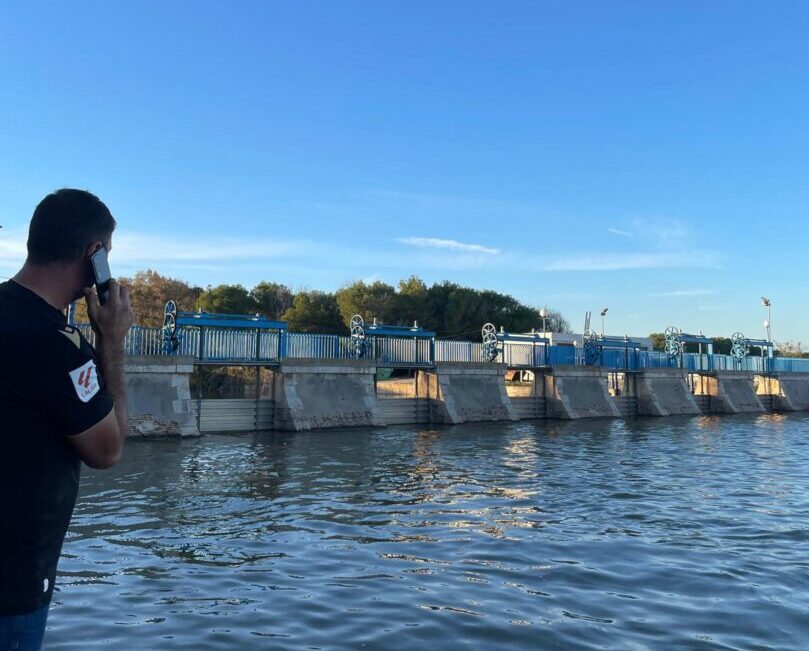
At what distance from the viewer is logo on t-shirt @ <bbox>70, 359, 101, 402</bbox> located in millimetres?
1987

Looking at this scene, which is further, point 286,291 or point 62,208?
point 286,291

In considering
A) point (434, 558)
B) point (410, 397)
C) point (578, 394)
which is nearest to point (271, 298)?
point (410, 397)

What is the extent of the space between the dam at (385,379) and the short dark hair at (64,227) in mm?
14172

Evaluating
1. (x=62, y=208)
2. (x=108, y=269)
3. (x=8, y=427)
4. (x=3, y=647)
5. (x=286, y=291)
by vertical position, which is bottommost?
(x=3, y=647)

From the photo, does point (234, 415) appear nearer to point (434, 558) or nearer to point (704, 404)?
point (434, 558)

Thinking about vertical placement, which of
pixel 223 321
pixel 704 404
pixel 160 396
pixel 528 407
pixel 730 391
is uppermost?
pixel 223 321

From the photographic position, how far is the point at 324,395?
24.1 metres

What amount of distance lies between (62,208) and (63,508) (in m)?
0.99

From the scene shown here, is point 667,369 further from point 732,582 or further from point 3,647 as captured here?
point 3,647

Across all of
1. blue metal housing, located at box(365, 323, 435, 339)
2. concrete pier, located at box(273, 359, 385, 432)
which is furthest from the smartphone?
blue metal housing, located at box(365, 323, 435, 339)

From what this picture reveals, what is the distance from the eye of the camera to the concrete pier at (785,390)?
145ft

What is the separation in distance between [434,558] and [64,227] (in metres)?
5.63

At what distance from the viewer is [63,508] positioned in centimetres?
208

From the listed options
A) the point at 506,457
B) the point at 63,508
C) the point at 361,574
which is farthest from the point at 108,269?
the point at 506,457
